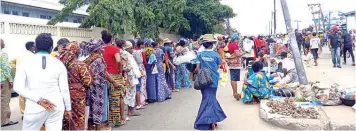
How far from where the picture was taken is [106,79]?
5.47 meters

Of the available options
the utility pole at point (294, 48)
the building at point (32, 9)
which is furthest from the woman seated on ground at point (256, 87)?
the building at point (32, 9)

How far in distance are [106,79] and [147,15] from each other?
11789mm

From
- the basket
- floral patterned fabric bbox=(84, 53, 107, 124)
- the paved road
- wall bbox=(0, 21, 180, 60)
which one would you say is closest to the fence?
wall bbox=(0, 21, 180, 60)

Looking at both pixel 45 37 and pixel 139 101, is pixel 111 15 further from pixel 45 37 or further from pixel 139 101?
pixel 45 37

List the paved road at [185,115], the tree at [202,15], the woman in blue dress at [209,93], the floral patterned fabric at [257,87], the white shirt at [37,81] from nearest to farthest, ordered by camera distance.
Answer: the white shirt at [37,81], the woman in blue dress at [209,93], the paved road at [185,115], the floral patterned fabric at [257,87], the tree at [202,15]

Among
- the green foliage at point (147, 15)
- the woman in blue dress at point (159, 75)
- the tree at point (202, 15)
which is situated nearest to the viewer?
the woman in blue dress at point (159, 75)

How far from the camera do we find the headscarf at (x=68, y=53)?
4523 mm

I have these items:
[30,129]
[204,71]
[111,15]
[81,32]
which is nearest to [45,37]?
[30,129]

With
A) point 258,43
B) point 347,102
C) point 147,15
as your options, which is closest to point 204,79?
point 347,102

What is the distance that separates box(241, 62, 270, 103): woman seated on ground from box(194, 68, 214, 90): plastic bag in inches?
89.7

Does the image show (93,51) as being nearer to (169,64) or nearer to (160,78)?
(160,78)

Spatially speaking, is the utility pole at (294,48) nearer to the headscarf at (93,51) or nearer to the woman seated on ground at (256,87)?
the woman seated on ground at (256,87)

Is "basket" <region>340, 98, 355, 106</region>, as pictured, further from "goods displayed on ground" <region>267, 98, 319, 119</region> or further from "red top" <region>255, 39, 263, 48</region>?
"red top" <region>255, 39, 263, 48</region>

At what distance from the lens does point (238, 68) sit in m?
8.38
